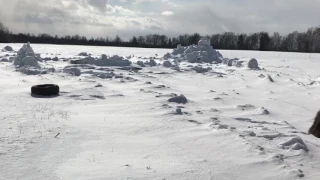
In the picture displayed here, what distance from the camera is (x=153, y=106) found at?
9.09 metres

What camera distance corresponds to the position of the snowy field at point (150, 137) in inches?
182

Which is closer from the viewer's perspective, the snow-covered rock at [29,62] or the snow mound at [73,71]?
the snow mound at [73,71]

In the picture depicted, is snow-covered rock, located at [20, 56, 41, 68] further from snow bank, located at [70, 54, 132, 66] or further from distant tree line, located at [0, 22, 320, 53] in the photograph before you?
distant tree line, located at [0, 22, 320, 53]

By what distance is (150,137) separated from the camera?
20.6 feet

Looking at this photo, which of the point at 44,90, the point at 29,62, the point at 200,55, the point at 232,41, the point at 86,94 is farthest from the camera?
the point at 232,41

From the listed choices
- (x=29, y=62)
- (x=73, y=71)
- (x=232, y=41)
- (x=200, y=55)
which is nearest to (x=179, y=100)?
(x=73, y=71)

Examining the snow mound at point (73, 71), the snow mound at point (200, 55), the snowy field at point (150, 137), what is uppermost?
the snow mound at point (200, 55)

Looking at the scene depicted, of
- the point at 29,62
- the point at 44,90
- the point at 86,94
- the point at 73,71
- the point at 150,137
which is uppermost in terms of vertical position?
the point at 29,62

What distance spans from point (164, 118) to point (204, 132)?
1.35 m

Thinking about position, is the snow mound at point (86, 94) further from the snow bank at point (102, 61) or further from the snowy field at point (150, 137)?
the snow bank at point (102, 61)

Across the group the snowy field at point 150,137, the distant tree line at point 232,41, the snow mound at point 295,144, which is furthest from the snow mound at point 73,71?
the distant tree line at point 232,41

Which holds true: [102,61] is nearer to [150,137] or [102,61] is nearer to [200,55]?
[200,55]

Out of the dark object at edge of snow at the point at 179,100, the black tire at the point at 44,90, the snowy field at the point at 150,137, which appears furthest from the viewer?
the black tire at the point at 44,90

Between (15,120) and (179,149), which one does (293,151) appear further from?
(15,120)
